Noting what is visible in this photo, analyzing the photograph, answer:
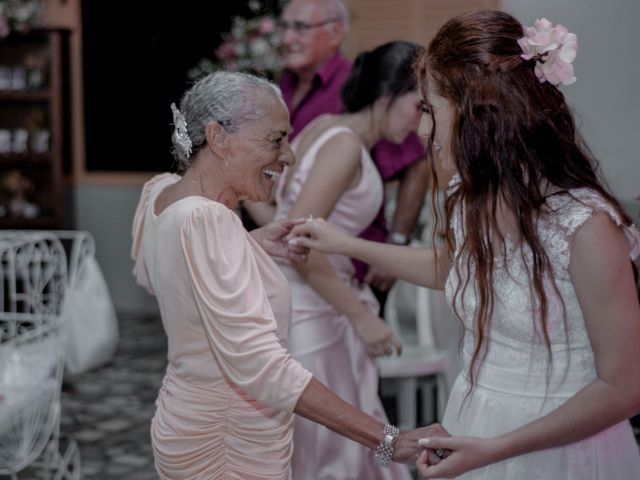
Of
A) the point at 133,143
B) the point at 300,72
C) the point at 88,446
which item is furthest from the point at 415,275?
the point at 133,143

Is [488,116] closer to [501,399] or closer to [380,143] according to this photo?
[501,399]

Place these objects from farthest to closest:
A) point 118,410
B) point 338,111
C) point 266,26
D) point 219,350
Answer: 1. point 266,26
2. point 118,410
3. point 338,111
4. point 219,350

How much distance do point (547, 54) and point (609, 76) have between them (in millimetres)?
742

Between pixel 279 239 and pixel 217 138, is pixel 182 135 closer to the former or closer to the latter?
pixel 217 138

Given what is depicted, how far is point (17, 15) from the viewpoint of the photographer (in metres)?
6.76

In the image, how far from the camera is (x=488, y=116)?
1.59m

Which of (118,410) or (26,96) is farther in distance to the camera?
(26,96)

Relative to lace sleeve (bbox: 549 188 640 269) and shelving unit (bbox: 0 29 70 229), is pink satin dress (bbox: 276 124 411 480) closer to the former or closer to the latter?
lace sleeve (bbox: 549 188 640 269)

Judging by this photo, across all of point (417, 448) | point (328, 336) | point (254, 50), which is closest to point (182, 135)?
point (417, 448)

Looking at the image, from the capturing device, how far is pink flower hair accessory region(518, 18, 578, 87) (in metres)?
1.59

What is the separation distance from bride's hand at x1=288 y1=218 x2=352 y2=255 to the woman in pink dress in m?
0.29

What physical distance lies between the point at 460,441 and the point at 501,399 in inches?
6.0

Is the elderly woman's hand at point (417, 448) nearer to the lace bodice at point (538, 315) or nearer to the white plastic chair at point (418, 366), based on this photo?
the lace bodice at point (538, 315)

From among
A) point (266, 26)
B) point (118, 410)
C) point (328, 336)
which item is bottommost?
point (118, 410)
